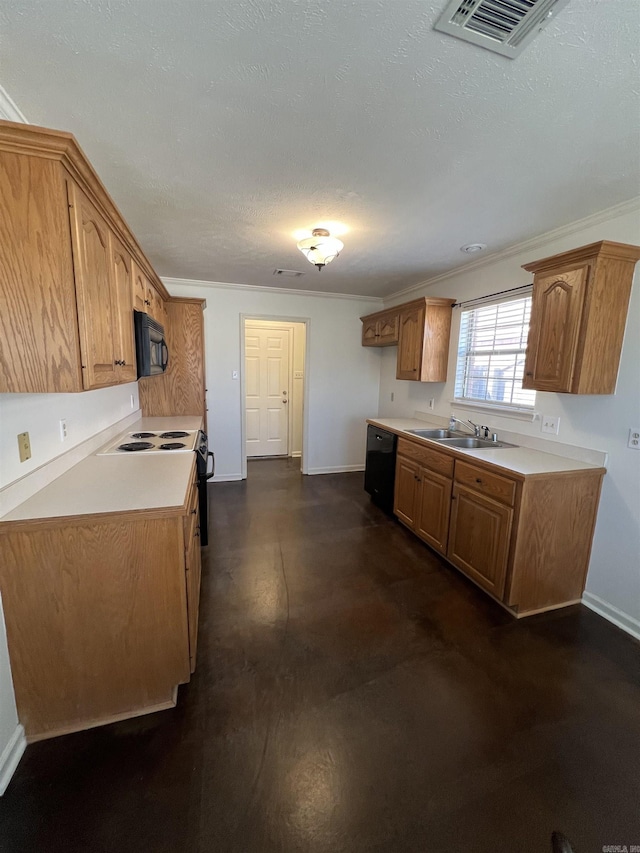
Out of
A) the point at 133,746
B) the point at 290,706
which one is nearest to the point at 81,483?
the point at 133,746

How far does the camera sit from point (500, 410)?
9.47 feet

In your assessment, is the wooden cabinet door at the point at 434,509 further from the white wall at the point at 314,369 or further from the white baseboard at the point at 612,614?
the white wall at the point at 314,369

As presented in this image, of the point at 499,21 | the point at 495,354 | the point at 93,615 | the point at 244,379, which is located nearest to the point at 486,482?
the point at 495,354

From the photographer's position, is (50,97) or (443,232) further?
(443,232)

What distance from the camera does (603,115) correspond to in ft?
4.33

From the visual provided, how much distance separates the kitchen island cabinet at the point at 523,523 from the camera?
6.77ft

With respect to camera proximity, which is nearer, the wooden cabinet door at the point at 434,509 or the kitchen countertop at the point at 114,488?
the kitchen countertop at the point at 114,488

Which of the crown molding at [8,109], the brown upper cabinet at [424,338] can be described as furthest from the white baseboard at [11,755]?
the brown upper cabinet at [424,338]

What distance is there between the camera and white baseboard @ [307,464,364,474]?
491cm

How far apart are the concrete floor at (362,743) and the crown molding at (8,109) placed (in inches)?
96.7

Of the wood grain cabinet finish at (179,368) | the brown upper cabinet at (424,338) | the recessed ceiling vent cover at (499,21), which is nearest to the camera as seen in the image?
the recessed ceiling vent cover at (499,21)

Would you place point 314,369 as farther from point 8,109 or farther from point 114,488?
point 8,109

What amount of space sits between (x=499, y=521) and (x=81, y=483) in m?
2.32

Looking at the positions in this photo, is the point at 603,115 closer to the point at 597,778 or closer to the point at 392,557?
the point at 597,778
